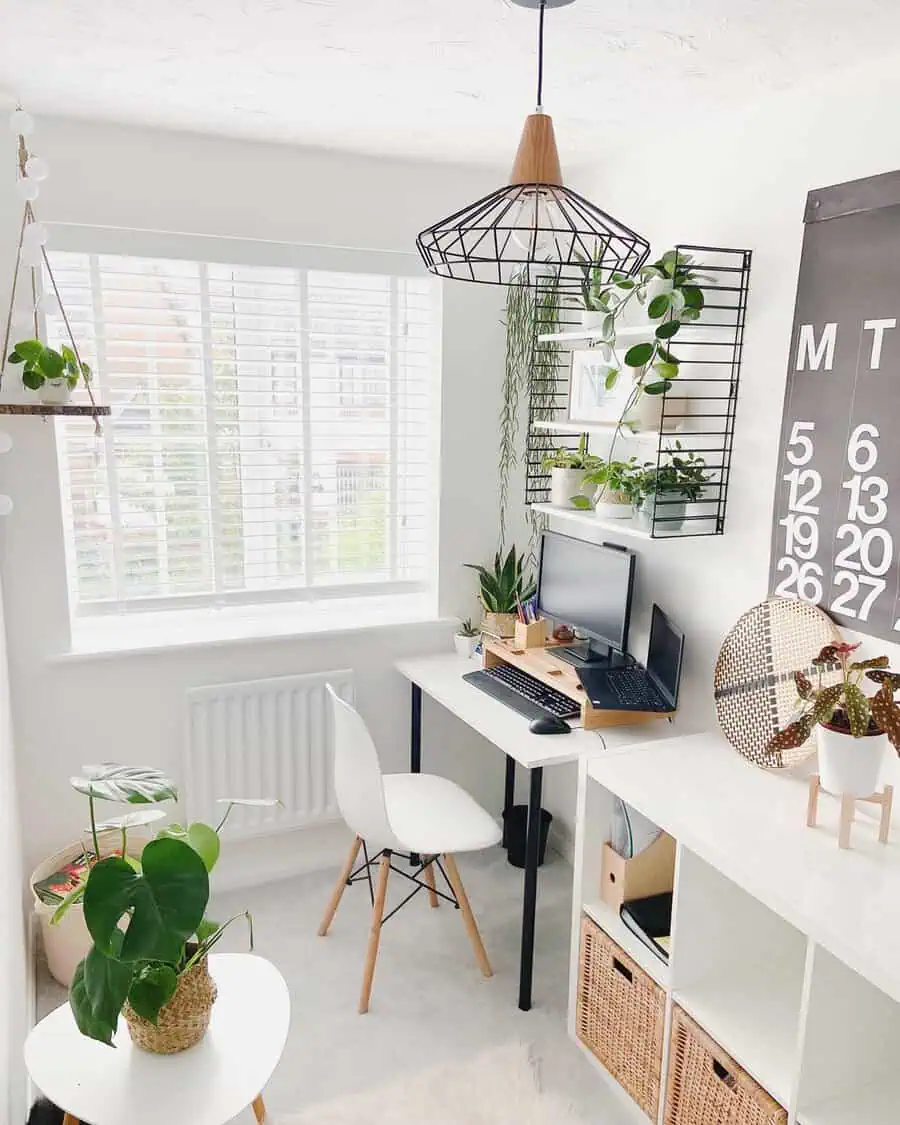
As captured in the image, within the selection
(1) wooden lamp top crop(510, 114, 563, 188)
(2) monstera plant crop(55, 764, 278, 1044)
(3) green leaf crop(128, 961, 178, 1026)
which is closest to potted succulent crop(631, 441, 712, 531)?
(1) wooden lamp top crop(510, 114, 563, 188)

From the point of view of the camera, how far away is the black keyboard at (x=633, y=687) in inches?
98.3

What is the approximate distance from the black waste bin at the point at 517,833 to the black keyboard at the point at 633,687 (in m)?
0.79

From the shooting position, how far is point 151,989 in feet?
4.91

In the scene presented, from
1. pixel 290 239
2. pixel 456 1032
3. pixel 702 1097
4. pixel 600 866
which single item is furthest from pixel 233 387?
pixel 702 1097

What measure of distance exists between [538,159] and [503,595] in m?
2.00

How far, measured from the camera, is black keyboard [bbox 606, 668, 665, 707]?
2498 mm

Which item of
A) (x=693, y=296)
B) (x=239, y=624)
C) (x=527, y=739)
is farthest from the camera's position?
(x=239, y=624)

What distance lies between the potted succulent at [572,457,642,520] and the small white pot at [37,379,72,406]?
148 cm

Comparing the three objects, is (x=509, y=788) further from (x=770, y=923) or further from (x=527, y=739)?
(x=770, y=923)

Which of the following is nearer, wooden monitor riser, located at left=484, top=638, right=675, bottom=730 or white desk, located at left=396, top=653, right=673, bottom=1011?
white desk, located at left=396, top=653, right=673, bottom=1011

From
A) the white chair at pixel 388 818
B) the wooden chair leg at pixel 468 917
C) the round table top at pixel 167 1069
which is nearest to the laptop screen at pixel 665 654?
the white chair at pixel 388 818

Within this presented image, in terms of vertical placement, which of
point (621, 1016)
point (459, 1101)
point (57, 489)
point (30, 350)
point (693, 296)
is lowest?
point (459, 1101)

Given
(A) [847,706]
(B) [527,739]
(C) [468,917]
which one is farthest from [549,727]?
(A) [847,706]

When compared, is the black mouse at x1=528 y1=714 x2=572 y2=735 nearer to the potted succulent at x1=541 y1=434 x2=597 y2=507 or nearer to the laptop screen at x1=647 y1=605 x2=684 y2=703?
the laptop screen at x1=647 y1=605 x2=684 y2=703
